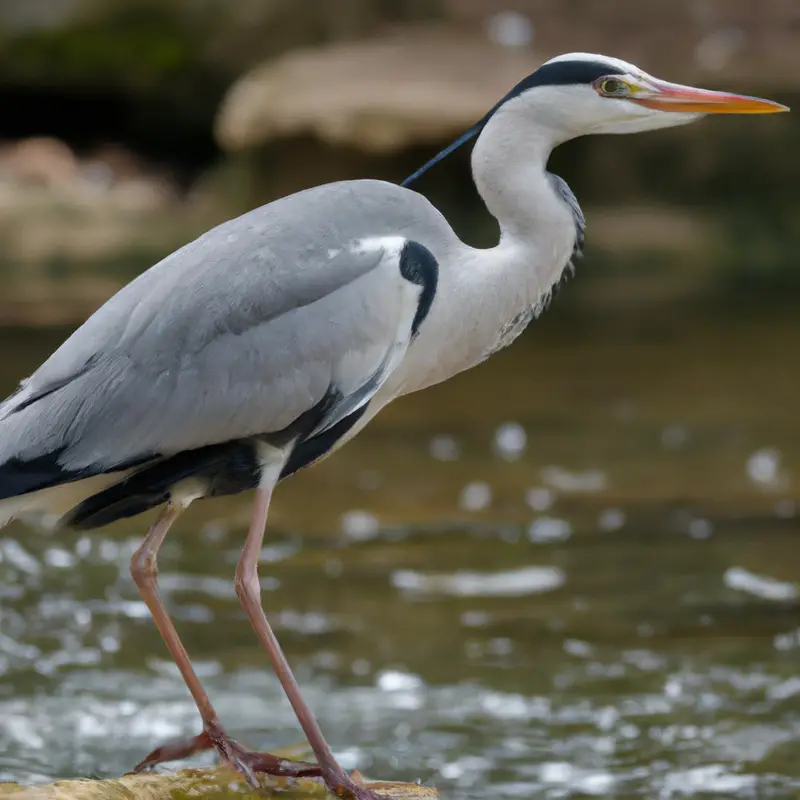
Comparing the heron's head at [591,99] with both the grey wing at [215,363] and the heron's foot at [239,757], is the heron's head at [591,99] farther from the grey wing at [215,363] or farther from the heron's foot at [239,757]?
the heron's foot at [239,757]

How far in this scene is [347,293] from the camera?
3092 millimetres

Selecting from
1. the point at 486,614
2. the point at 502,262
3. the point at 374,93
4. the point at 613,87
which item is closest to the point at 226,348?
the point at 502,262

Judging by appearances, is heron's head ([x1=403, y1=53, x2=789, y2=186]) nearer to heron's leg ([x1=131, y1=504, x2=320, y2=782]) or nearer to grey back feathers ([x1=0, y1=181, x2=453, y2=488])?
grey back feathers ([x1=0, y1=181, x2=453, y2=488])

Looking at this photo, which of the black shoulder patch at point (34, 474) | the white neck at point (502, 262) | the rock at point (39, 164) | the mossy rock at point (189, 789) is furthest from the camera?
the rock at point (39, 164)

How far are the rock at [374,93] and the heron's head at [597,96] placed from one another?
25.3 feet

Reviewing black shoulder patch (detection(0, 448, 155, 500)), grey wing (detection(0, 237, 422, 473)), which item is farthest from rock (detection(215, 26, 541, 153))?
black shoulder patch (detection(0, 448, 155, 500))

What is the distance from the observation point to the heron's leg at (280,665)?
304cm

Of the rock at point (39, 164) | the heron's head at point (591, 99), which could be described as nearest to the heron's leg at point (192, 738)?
the heron's head at point (591, 99)

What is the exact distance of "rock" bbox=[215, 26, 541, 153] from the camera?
1104 cm

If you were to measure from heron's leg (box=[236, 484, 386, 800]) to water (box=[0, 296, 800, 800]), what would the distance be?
97cm

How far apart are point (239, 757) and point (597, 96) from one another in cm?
155

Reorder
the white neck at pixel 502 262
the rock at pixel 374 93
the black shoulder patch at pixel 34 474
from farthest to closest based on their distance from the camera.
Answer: the rock at pixel 374 93
the white neck at pixel 502 262
the black shoulder patch at pixel 34 474

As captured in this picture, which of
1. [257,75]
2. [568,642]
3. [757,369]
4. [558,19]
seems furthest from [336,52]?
[568,642]

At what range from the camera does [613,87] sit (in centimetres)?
325
